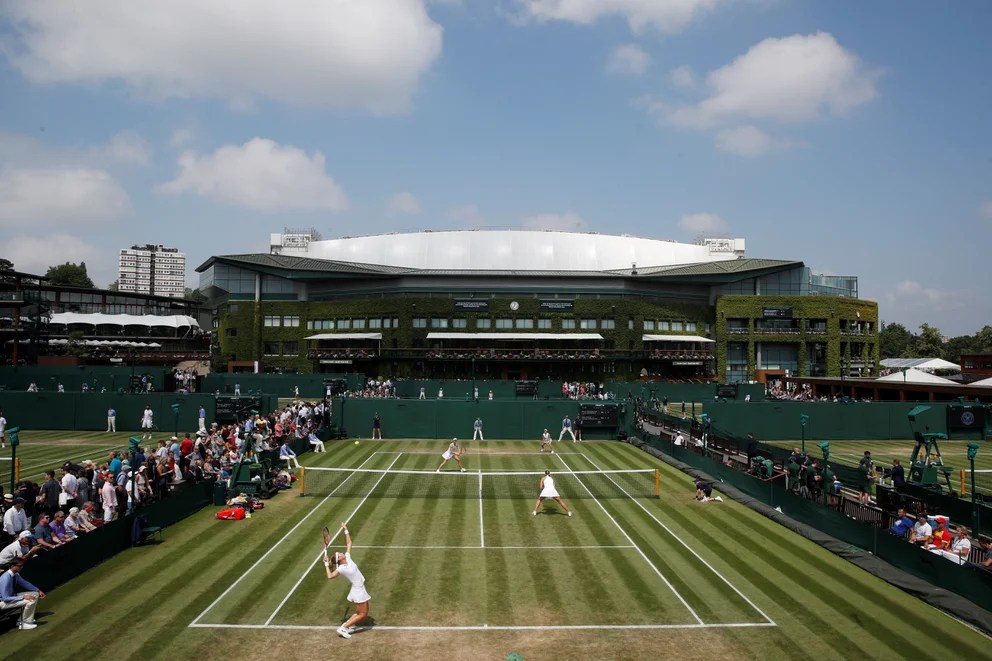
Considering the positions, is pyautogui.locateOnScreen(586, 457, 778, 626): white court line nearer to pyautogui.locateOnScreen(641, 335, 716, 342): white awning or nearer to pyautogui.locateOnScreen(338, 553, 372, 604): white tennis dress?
pyautogui.locateOnScreen(338, 553, 372, 604): white tennis dress

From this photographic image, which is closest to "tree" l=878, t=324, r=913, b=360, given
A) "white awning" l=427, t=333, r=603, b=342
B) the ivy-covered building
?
the ivy-covered building

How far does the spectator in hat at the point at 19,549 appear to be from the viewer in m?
14.4

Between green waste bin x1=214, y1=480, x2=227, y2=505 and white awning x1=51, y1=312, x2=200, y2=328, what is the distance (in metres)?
92.5

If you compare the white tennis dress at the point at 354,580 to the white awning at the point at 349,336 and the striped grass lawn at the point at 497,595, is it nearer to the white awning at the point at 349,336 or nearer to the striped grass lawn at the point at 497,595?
the striped grass lawn at the point at 497,595

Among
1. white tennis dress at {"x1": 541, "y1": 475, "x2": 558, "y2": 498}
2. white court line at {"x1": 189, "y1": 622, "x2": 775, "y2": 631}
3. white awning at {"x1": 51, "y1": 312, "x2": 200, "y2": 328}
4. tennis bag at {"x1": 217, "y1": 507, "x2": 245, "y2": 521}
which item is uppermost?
white awning at {"x1": 51, "y1": 312, "x2": 200, "y2": 328}

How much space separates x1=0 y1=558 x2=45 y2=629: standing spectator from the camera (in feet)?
43.3

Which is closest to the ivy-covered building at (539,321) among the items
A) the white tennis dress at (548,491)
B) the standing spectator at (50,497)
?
the white tennis dress at (548,491)

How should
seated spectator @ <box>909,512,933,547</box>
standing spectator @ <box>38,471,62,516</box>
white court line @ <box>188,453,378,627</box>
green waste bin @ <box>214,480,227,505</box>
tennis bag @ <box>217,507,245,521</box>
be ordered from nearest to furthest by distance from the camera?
white court line @ <box>188,453,378,627</box> < seated spectator @ <box>909,512,933,547</box> < standing spectator @ <box>38,471,62,516</box> < tennis bag @ <box>217,507,245,521</box> < green waste bin @ <box>214,480,227,505</box>

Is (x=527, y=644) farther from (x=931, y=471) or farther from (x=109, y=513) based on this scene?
(x=931, y=471)

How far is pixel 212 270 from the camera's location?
91.2 meters

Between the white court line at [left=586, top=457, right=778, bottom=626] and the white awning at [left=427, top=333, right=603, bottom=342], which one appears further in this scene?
the white awning at [left=427, top=333, right=603, bottom=342]

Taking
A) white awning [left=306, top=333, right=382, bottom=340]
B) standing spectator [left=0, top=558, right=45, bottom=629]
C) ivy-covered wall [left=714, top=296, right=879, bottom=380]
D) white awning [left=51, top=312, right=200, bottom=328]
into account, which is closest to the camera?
standing spectator [left=0, top=558, right=45, bottom=629]

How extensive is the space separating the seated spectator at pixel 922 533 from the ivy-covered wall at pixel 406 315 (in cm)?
6458

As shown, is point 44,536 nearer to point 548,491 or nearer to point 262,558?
point 262,558
